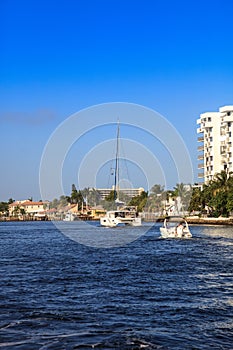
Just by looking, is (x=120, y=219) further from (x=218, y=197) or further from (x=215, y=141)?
(x=215, y=141)

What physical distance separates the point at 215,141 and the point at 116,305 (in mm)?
144863

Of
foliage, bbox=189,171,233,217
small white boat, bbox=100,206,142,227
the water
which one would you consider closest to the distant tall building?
foliage, bbox=189,171,233,217

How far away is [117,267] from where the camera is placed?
3688 cm

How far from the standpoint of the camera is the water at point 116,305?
17.1 meters

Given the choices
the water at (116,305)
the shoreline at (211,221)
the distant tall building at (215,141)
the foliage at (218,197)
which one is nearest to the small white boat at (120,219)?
the shoreline at (211,221)

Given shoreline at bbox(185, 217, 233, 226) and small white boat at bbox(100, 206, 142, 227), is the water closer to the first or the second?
small white boat at bbox(100, 206, 142, 227)

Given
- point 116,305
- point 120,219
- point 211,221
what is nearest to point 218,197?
point 211,221

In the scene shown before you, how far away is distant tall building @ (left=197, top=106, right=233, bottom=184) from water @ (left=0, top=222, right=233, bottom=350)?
11951 cm

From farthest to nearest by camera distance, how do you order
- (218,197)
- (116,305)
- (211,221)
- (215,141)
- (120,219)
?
1. (215,141)
2. (211,221)
3. (218,197)
4. (120,219)
5. (116,305)

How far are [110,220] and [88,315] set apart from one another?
9256 cm

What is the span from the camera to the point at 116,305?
22359 millimetres

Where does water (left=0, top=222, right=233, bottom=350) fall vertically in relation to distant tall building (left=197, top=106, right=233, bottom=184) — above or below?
below

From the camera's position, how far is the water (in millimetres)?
17094

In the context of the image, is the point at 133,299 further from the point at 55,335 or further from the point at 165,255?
the point at 165,255
